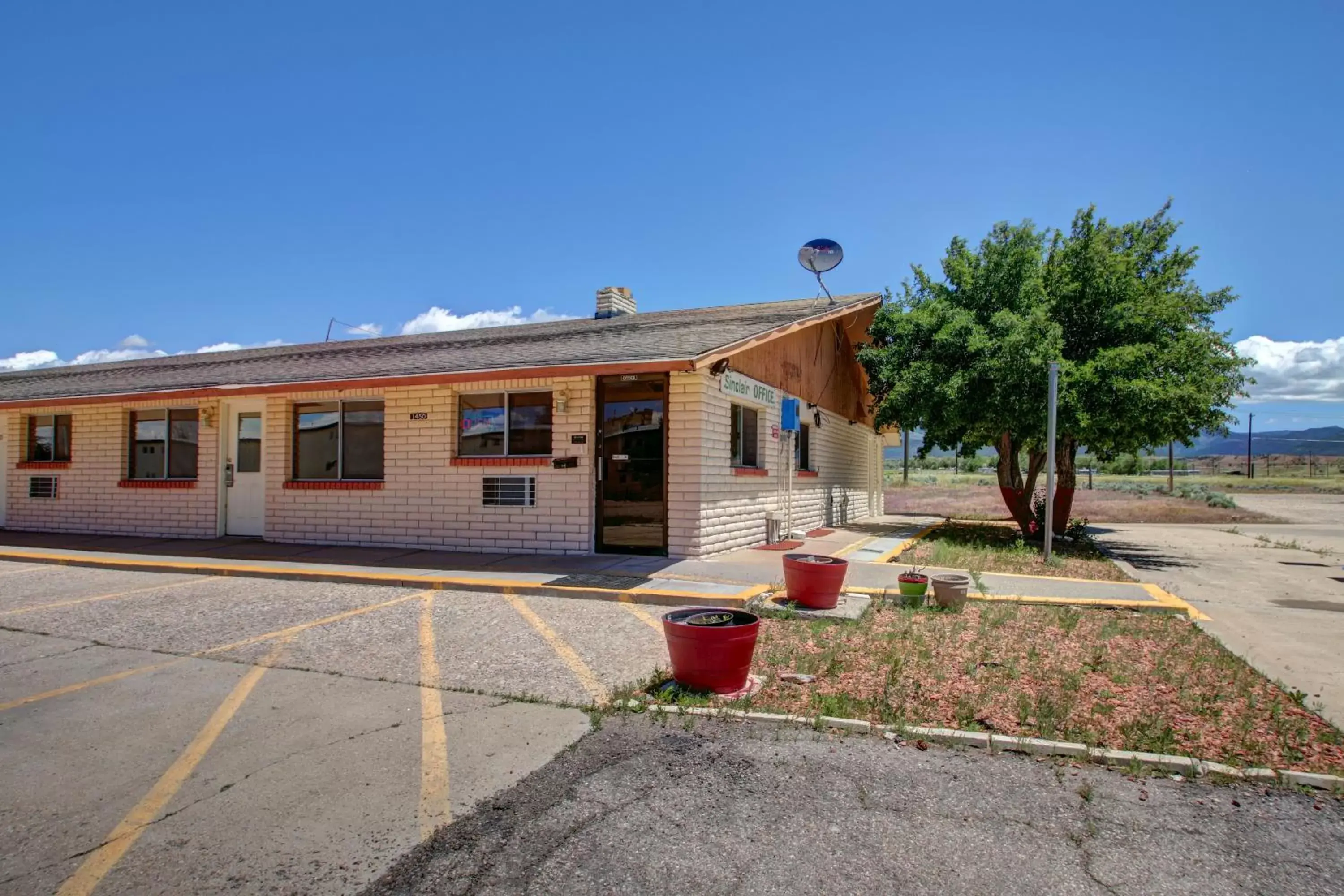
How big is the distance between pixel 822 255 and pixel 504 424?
728 cm

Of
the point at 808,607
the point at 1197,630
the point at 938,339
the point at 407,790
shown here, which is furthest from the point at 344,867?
the point at 938,339

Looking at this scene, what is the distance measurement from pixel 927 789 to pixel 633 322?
1226 centimetres

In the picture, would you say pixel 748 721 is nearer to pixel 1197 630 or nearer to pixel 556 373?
pixel 1197 630

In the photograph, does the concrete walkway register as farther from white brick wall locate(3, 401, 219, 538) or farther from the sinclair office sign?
the sinclair office sign

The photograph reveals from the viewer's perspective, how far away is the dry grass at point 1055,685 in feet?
15.0

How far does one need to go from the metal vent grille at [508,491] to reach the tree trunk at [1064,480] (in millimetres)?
10865

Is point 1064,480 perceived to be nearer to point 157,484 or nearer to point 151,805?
point 151,805

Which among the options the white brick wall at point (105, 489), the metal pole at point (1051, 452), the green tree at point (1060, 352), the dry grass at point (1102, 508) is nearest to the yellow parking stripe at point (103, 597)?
the white brick wall at point (105, 489)

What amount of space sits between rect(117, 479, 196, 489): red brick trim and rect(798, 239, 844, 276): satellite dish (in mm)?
12252

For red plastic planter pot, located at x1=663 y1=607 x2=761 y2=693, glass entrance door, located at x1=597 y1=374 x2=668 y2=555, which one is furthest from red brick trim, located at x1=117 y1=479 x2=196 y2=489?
red plastic planter pot, located at x1=663 y1=607 x2=761 y2=693

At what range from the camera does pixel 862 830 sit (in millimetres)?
3477

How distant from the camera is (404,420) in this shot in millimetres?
12391

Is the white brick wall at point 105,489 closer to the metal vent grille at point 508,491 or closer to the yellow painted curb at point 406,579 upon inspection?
the yellow painted curb at point 406,579

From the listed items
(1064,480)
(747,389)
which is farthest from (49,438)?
(1064,480)
